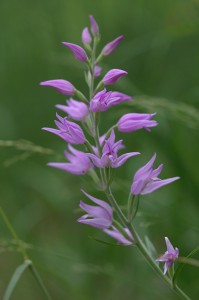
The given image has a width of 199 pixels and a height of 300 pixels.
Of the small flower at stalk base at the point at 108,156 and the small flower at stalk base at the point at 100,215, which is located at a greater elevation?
the small flower at stalk base at the point at 108,156

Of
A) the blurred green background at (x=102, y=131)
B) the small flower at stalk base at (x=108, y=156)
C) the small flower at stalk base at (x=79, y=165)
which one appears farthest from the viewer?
the blurred green background at (x=102, y=131)

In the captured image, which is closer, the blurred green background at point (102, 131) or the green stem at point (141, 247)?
the green stem at point (141, 247)

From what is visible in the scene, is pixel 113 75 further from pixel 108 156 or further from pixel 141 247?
pixel 141 247

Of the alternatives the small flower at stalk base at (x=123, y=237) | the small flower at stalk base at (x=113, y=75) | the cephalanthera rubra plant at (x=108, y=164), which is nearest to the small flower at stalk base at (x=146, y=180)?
the cephalanthera rubra plant at (x=108, y=164)

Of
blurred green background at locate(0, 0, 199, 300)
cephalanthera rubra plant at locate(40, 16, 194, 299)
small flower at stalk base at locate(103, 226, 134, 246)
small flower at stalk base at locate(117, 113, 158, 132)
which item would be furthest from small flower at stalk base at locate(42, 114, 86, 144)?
blurred green background at locate(0, 0, 199, 300)

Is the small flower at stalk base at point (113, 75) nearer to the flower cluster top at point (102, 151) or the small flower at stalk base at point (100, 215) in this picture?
the flower cluster top at point (102, 151)

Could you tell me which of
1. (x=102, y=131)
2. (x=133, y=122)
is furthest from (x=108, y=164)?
(x=102, y=131)
